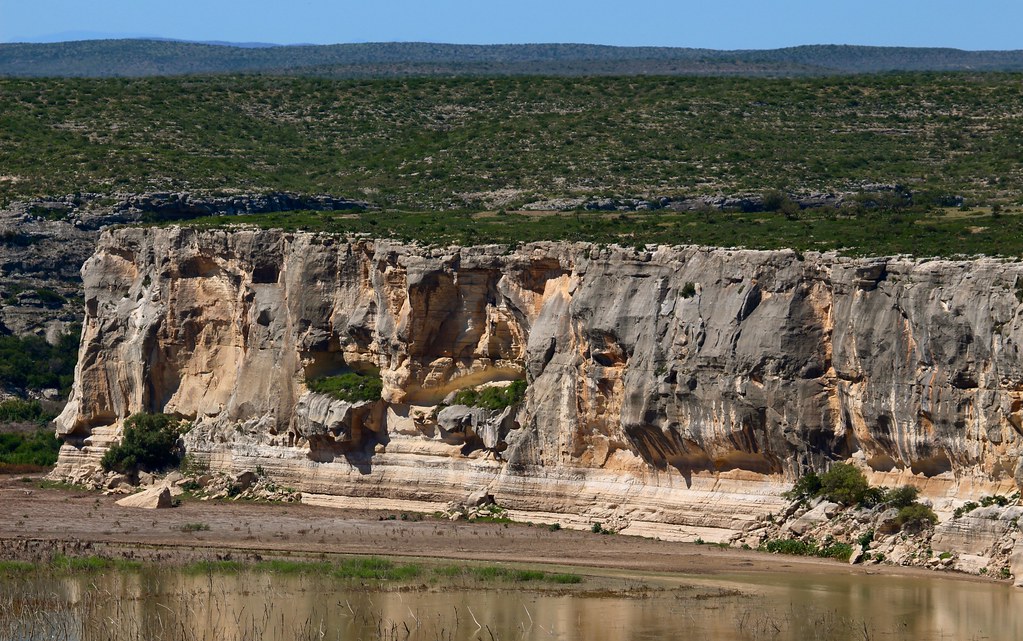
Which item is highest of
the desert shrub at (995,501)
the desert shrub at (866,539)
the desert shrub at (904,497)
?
the desert shrub at (995,501)

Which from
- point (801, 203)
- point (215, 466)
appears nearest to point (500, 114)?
point (801, 203)

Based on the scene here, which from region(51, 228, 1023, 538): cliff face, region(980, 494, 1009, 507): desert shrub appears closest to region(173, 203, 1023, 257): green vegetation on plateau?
region(51, 228, 1023, 538): cliff face

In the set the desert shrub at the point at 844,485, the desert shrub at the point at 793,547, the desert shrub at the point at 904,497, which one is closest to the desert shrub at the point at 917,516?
the desert shrub at the point at 904,497

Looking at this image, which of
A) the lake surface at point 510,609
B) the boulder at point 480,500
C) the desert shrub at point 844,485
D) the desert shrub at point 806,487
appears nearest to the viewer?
the lake surface at point 510,609

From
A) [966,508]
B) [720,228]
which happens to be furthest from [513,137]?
[966,508]

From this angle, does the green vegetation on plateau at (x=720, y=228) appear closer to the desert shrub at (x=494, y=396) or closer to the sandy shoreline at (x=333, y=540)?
the desert shrub at (x=494, y=396)

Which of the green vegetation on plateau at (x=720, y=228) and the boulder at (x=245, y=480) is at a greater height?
the green vegetation on plateau at (x=720, y=228)

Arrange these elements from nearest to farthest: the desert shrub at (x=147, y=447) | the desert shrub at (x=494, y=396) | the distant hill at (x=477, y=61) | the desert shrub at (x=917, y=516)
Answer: the desert shrub at (x=917, y=516), the desert shrub at (x=494, y=396), the desert shrub at (x=147, y=447), the distant hill at (x=477, y=61)
